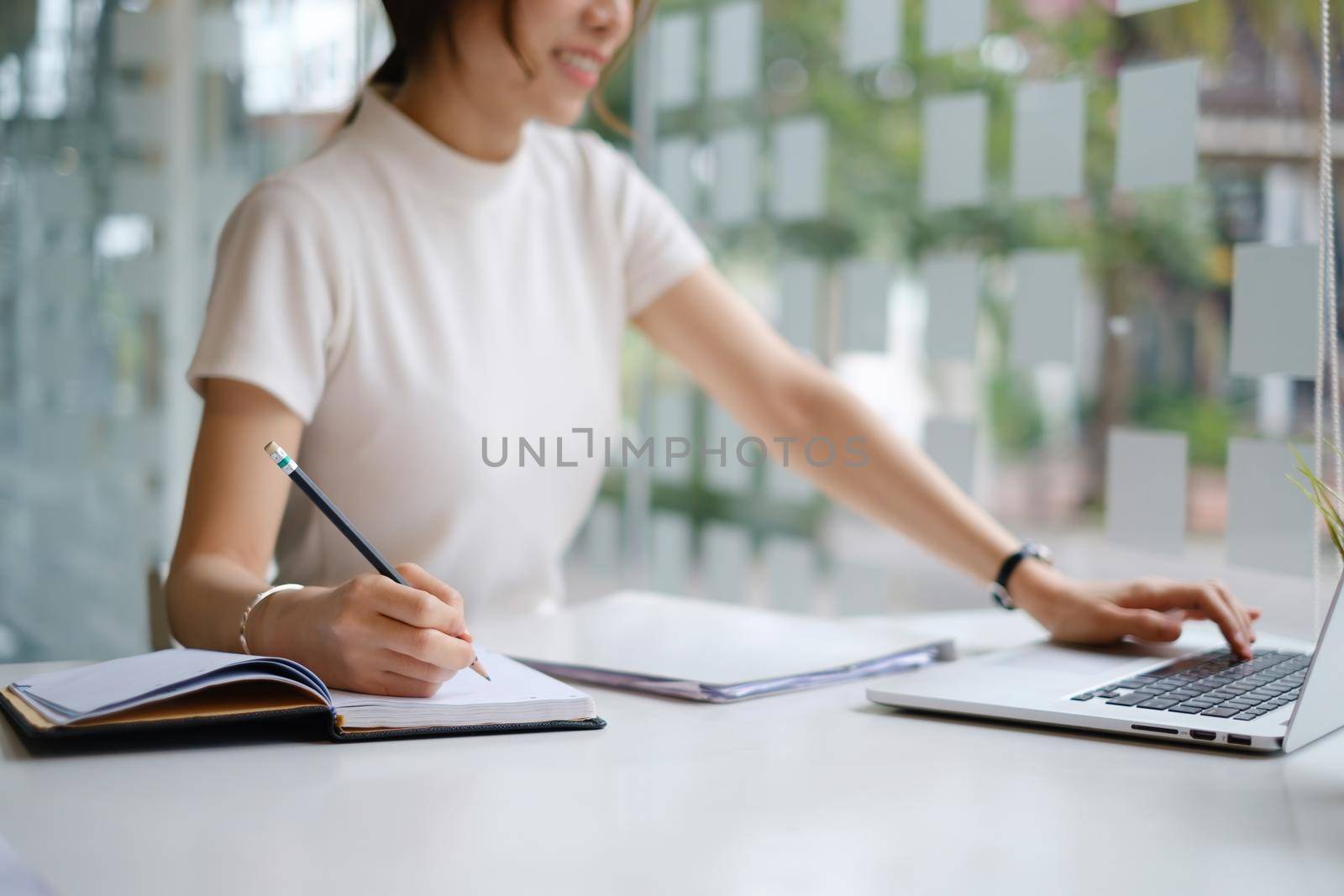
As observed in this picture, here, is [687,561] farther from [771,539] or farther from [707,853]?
[707,853]

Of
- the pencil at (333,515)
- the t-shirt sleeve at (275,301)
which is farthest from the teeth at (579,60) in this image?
the pencil at (333,515)

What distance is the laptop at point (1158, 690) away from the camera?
66 cm

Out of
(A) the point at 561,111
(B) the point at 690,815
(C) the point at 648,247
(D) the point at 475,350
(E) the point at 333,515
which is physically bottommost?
(B) the point at 690,815

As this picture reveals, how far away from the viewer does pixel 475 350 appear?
120 centimetres

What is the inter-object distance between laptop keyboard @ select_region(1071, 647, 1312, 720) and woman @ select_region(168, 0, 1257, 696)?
4cm

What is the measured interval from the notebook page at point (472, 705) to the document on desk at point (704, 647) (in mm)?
92

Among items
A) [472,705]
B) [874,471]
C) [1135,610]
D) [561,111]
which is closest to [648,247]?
[561,111]

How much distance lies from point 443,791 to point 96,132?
191 cm

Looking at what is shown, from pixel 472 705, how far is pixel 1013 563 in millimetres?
530

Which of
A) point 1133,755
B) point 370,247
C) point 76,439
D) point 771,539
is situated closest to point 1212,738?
point 1133,755

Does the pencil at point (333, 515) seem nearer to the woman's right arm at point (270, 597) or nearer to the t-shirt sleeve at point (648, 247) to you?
the woman's right arm at point (270, 597)

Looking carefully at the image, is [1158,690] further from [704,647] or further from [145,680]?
[145,680]

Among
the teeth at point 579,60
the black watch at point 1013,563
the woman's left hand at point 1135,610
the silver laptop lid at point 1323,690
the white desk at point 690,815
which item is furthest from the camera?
the teeth at point 579,60

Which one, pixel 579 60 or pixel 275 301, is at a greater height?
pixel 579 60
